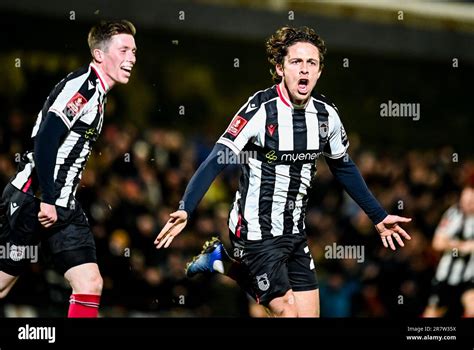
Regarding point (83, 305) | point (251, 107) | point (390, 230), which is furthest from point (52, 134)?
point (390, 230)

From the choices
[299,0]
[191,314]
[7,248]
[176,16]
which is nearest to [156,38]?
[176,16]

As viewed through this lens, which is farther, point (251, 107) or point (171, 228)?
point (251, 107)

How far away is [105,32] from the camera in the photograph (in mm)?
7734

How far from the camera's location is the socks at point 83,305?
743 cm

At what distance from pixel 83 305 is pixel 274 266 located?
1.31 m

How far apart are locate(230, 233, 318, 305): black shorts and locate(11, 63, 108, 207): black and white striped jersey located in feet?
3.87

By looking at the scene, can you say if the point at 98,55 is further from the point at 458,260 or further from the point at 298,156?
the point at 458,260

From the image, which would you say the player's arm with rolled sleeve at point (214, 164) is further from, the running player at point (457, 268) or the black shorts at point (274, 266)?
the running player at point (457, 268)

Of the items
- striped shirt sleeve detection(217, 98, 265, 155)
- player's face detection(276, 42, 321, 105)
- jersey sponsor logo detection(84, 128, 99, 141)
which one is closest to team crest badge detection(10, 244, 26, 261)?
jersey sponsor logo detection(84, 128, 99, 141)

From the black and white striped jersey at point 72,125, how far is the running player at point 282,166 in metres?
0.85

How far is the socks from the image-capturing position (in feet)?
24.4

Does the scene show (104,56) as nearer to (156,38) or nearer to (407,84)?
(156,38)

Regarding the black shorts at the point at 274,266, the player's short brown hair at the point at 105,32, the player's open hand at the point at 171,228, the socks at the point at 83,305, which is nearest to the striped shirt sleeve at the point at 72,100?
the player's short brown hair at the point at 105,32

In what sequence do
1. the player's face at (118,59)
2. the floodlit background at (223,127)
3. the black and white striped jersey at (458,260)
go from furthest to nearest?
the black and white striped jersey at (458,260), the floodlit background at (223,127), the player's face at (118,59)
